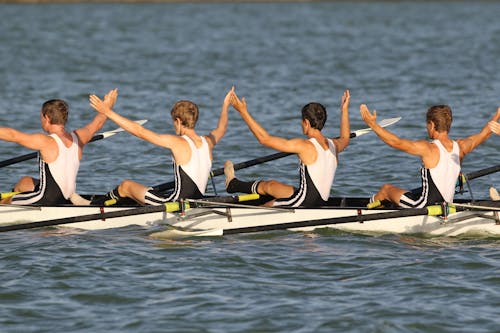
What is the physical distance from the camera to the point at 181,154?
47.6ft

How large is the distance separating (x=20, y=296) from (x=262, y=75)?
959 inches

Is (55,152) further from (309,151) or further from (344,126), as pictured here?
(344,126)

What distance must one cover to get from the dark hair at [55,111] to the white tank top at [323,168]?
10.5 feet

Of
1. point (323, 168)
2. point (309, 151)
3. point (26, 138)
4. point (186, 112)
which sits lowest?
point (323, 168)

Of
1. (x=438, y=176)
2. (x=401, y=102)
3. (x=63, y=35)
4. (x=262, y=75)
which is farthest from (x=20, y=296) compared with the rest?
(x=63, y=35)

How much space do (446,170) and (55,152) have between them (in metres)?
4.99

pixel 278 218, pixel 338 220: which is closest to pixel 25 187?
pixel 278 218

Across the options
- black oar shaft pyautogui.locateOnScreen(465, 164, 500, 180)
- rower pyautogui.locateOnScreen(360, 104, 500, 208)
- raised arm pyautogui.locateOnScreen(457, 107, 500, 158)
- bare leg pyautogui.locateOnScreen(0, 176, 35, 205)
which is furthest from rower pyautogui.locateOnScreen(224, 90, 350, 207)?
bare leg pyautogui.locateOnScreen(0, 176, 35, 205)

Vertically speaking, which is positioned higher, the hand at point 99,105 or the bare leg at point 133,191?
the hand at point 99,105

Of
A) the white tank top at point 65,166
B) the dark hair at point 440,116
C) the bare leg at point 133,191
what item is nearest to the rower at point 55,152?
the white tank top at point 65,166

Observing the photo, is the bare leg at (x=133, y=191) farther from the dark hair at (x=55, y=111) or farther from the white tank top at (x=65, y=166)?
the dark hair at (x=55, y=111)

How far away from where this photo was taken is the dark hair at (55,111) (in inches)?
580

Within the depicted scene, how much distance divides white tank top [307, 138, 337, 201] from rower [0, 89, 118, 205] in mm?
2789

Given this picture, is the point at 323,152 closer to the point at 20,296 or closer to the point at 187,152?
the point at 187,152
